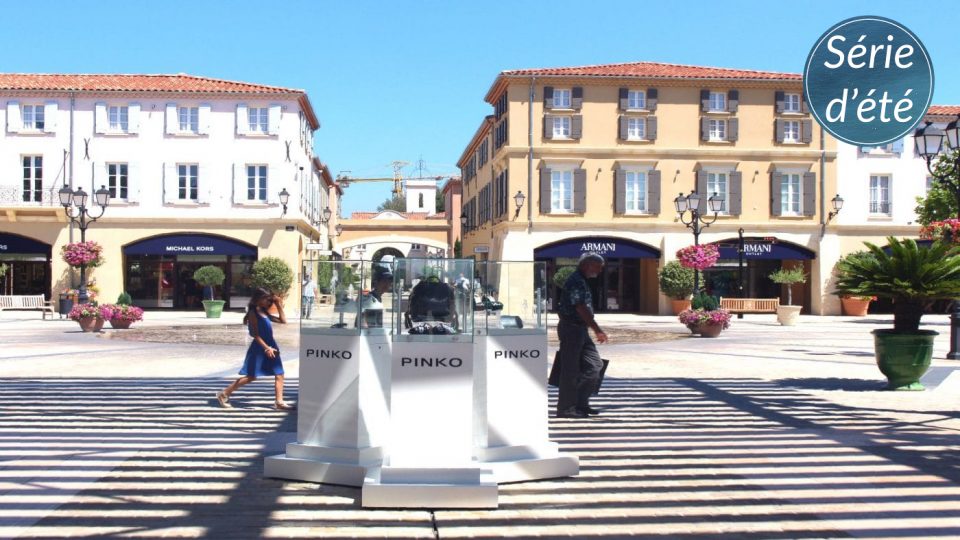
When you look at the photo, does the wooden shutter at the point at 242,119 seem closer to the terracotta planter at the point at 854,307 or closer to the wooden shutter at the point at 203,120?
the wooden shutter at the point at 203,120

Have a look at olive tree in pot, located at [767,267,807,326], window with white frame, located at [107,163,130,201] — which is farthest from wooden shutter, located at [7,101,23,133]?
olive tree in pot, located at [767,267,807,326]

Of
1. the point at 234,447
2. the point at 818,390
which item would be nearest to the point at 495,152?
the point at 818,390

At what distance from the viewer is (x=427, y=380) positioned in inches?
221

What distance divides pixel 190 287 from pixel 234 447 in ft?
99.1

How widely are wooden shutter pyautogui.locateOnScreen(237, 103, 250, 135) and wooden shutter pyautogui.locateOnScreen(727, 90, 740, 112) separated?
1900 cm

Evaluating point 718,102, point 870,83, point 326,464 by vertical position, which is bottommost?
point 326,464

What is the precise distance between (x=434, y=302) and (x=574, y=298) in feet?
9.67

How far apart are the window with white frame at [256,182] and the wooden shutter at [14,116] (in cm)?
877

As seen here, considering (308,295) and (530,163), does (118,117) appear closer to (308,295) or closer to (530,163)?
(530,163)

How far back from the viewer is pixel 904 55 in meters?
6.18

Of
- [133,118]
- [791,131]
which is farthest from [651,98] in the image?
[133,118]

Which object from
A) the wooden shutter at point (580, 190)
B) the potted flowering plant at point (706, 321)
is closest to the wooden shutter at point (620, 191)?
the wooden shutter at point (580, 190)

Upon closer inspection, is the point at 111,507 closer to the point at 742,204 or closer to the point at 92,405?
the point at 92,405

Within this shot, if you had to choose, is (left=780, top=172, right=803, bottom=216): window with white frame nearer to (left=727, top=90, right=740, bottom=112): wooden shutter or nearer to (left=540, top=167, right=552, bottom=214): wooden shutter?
(left=727, top=90, right=740, bottom=112): wooden shutter
